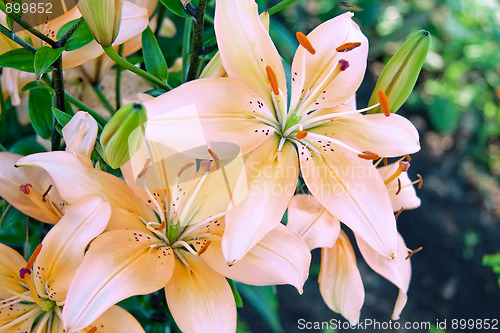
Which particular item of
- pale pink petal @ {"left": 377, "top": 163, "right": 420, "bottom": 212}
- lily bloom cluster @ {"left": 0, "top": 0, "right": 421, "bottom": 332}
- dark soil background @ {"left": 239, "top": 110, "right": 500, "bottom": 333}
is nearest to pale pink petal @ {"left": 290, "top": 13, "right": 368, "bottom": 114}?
lily bloom cluster @ {"left": 0, "top": 0, "right": 421, "bottom": 332}

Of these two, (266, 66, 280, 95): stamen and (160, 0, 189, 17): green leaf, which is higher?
(160, 0, 189, 17): green leaf

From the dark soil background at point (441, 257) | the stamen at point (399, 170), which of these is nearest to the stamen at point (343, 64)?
the stamen at point (399, 170)

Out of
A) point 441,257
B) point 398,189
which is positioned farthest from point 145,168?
point 441,257

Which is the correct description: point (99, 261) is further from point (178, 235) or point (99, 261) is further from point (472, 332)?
point (472, 332)

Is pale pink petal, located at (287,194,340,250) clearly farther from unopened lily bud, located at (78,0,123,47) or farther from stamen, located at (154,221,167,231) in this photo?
unopened lily bud, located at (78,0,123,47)

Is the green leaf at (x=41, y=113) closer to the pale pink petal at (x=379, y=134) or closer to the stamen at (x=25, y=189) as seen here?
the stamen at (x=25, y=189)

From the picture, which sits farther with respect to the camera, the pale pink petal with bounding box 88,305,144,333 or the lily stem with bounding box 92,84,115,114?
the lily stem with bounding box 92,84,115,114
